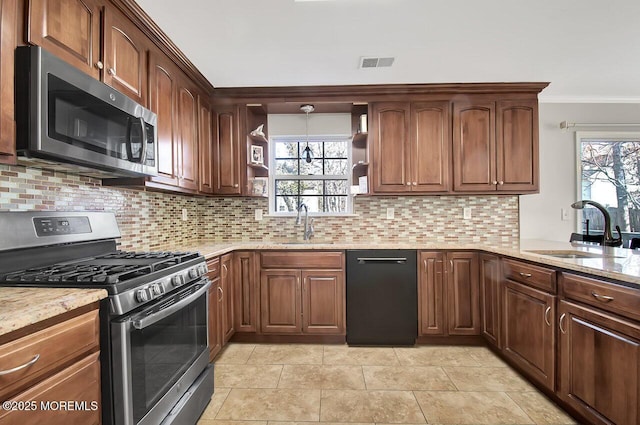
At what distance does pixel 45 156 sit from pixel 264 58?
5.46 ft

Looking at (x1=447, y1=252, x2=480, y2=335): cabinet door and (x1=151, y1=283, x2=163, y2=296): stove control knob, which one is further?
(x1=447, y1=252, x2=480, y2=335): cabinet door

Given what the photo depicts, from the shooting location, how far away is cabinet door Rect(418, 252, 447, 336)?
8.82 feet

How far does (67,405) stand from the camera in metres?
0.96

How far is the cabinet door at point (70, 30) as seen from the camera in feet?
3.97

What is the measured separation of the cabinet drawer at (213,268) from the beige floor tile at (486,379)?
1915 millimetres

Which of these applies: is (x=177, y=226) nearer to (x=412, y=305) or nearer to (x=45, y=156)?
(x=45, y=156)

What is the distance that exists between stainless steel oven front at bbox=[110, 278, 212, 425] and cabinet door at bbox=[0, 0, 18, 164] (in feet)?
2.51

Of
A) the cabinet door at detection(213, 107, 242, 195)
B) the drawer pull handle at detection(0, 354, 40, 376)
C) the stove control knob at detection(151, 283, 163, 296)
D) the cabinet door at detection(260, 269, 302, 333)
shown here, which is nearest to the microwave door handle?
the stove control knob at detection(151, 283, 163, 296)

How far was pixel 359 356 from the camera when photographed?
249 cm

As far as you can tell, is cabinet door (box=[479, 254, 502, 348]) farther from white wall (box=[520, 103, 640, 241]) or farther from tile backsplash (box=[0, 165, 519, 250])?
white wall (box=[520, 103, 640, 241])

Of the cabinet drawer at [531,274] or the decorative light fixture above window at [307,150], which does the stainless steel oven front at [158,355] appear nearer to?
the decorative light fixture above window at [307,150]

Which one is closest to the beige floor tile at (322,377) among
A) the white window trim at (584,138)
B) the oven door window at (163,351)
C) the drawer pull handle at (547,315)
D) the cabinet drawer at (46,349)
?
the oven door window at (163,351)

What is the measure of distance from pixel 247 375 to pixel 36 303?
5.29 feet

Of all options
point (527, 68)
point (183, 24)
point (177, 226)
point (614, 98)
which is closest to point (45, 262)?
point (177, 226)
